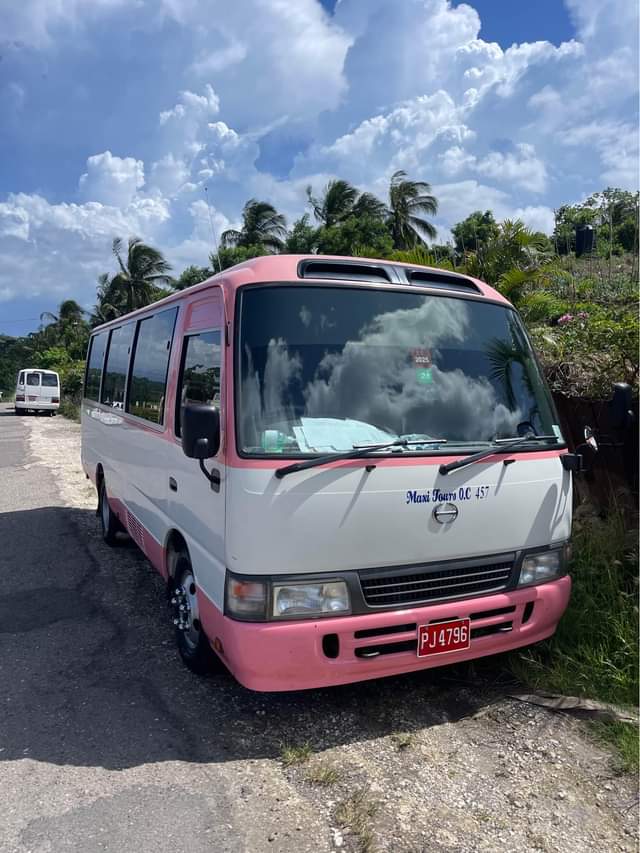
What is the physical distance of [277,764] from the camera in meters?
3.22

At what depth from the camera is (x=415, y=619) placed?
10.8 feet

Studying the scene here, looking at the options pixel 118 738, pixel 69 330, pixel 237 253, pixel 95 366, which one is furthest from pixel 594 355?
pixel 69 330

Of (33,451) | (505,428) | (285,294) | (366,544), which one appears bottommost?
(33,451)

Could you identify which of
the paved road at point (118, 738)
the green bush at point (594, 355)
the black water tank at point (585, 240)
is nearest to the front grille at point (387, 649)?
the paved road at point (118, 738)

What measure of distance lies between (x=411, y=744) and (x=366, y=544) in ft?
3.56

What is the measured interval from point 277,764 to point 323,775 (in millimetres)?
263

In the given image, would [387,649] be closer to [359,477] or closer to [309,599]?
[309,599]

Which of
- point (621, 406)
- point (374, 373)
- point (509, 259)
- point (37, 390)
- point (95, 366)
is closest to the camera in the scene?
point (374, 373)

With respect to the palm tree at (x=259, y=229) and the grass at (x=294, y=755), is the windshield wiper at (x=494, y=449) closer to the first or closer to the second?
the grass at (x=294, y=755)

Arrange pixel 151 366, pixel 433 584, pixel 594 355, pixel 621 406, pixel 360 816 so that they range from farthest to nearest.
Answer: pixel 594 355 < pixel 151 366 < pixel 621 406 < pixel 433 584 < pixel 360 816

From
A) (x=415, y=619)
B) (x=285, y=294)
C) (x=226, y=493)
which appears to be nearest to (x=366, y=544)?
(x=415, y=619)

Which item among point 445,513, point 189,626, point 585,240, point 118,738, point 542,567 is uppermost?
point 585,240

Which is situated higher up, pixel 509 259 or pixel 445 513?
pixel 509 259

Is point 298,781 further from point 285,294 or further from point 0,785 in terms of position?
point 285,294
